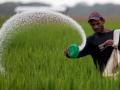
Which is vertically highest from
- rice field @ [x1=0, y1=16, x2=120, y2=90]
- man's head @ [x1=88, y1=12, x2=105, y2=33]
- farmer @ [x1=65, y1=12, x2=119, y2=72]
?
man's head @ [x1=88, y1=12, x2=105, y2=33]

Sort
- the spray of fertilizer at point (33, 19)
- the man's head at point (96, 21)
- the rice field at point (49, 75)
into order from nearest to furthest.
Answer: the rice field at point (49, 75), the spray of fertilizer at point (33, 19), the man's head at point (96, 21)

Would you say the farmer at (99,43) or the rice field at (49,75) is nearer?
the rice field at (49,75)

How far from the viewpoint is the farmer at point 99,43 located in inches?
166

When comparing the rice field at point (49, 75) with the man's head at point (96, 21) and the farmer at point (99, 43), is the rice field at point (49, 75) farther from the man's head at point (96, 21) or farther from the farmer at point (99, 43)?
the man's head at point (96, 21)

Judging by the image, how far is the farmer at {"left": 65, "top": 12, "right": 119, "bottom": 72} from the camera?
166 inches

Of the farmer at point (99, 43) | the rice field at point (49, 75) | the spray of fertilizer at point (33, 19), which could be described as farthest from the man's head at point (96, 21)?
the rice field at point (49, 75)

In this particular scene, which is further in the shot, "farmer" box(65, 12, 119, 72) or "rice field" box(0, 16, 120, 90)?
"farmer" box(65, 12, 119, 72)

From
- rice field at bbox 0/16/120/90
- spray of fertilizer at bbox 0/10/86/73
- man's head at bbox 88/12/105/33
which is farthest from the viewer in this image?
man's head at bbox 88/12/105/33

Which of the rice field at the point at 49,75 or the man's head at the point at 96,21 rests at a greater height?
the man's head at the point at 96,21

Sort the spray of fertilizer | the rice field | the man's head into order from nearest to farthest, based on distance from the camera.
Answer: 1. the rice field
2. the spray of fertilizer
3. the man's head

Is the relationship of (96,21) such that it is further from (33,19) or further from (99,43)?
(33,19)

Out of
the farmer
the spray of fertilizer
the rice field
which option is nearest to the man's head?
the farmer

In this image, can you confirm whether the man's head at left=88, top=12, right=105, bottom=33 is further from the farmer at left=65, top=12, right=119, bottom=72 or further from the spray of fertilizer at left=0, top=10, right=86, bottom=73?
the spray of fertilizer at left=0, top=10, right=86, bottom=73

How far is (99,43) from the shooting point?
430 centimetres
